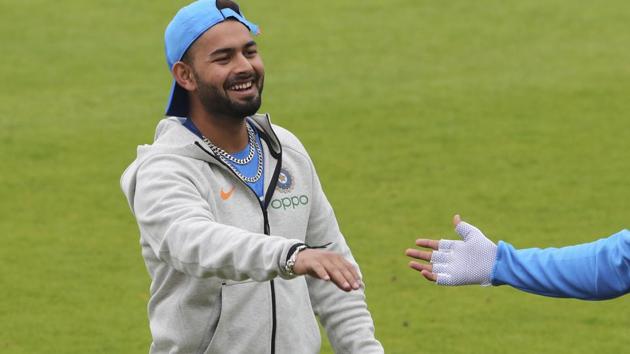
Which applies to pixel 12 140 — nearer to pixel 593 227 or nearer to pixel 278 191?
pixel 593 227

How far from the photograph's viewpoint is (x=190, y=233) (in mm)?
4875

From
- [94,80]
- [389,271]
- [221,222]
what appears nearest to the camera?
[221,222]

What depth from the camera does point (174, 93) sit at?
5.48 meters

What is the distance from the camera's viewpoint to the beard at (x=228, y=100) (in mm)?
5324

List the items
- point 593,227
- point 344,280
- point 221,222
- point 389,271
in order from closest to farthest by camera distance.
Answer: point 344,280 < point 221,222 < point 389,271 < point 593,227

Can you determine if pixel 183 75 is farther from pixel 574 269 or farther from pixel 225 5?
pixel 574 269

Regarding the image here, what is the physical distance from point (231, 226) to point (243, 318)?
48 centimetres

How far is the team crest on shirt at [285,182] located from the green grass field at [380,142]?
3.51 m

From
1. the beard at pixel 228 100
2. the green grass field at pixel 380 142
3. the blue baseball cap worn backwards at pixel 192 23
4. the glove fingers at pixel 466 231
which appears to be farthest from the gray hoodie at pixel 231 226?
the green grass field at pixel 380 142

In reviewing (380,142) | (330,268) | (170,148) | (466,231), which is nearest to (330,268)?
(330,268)

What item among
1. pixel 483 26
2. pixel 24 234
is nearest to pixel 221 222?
pixel 24 234

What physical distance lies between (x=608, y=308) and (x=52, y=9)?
838cm

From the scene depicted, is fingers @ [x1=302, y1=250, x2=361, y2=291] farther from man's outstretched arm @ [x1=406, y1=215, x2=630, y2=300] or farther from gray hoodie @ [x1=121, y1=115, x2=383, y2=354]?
man's outstretched arm @ [x1=406, y1=215, x2=630, y2=300]

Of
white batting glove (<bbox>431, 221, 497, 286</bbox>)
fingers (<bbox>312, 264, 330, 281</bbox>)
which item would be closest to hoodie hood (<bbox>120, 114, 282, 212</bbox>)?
white batting glove (<bbox>431, 221, 497, 286</bbox>)
